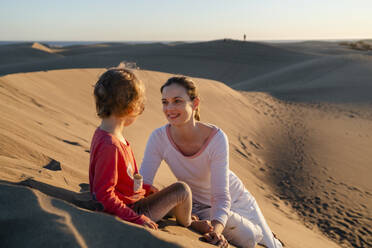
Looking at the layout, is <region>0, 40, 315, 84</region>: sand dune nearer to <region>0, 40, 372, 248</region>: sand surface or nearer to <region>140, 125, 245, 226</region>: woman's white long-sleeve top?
<region>0, 40, 372, 248</region>: sand surface

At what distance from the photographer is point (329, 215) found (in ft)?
18.1

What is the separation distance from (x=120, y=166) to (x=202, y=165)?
819mm

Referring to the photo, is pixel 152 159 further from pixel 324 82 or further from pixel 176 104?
pixel 324 82

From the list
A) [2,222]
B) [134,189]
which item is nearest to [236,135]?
[134,189]

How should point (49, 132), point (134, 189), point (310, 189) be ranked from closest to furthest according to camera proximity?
1. point (134, 189)
2. point (49, 132)
3. point (310, 189)

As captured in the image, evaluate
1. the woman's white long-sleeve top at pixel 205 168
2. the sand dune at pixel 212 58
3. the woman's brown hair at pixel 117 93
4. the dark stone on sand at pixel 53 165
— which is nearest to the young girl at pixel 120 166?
the woman's brown hair at pixel 117 93

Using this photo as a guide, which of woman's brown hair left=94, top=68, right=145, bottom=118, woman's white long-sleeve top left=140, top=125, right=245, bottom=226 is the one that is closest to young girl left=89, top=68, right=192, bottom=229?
woman's brown hair left=94, top=68, right=145, bottom=118

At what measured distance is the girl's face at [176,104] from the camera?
2.61m

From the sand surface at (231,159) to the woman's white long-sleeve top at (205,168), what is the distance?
334 mm

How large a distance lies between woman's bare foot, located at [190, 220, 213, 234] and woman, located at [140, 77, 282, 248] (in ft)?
0.07

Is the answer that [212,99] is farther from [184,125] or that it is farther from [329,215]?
[184,125]

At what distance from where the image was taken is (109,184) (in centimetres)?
201

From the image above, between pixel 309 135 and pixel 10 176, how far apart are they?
29.7 ft

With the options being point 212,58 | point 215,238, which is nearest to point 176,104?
point 215,238
